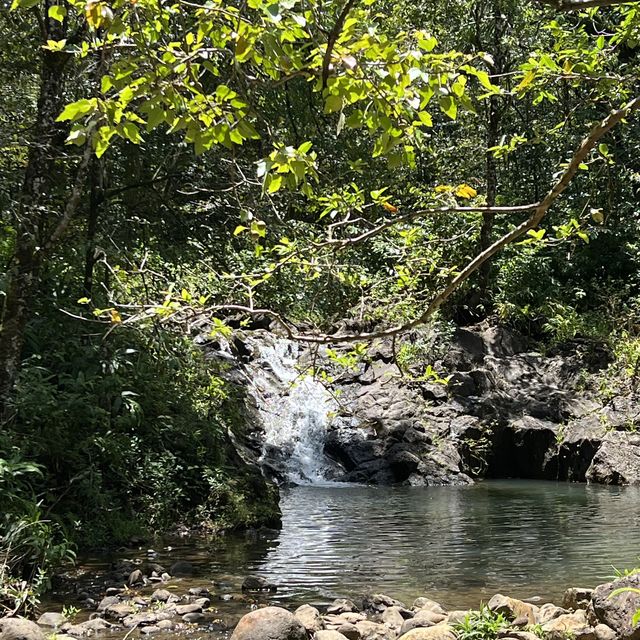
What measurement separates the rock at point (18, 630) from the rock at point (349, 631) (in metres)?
2.05

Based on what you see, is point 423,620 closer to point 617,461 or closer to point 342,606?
point 342,606

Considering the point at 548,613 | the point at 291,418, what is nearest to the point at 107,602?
the point at 548,613

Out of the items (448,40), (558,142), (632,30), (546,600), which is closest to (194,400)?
(546,600)

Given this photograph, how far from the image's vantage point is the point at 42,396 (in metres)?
7.36

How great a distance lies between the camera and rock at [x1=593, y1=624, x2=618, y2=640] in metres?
5.03

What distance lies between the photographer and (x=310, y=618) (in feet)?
18.2

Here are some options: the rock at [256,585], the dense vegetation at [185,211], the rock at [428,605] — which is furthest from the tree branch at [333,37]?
the rock at [256,585]

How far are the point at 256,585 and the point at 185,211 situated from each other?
4.90 metres

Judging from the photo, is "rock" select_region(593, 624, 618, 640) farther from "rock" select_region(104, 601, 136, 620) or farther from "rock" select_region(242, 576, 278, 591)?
"rock" select_region(104, 601, 136, 620)

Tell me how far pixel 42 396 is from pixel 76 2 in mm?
5034

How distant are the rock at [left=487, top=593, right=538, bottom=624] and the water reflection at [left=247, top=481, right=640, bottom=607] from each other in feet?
2.57

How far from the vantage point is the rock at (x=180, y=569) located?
23.8ft

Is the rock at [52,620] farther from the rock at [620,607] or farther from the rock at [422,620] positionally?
the rock at [620,607]

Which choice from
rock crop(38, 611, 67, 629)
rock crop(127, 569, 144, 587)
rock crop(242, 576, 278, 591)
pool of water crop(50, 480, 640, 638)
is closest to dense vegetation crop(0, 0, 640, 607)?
rock crop(38, 611, 67, 629)
